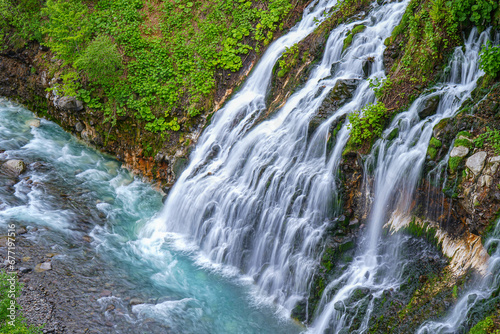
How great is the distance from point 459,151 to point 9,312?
27.5 ft

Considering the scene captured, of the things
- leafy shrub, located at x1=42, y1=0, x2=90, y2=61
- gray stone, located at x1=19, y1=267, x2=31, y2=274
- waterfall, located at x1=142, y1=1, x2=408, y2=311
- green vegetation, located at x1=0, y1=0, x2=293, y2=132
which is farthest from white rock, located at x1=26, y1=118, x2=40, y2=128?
gray stone, located at x1=19, y1=267, x2=31, y2=274

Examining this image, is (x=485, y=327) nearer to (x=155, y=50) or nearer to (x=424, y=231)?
(x=424, y=231)

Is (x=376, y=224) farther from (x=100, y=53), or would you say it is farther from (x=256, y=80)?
(x=100, y=53)

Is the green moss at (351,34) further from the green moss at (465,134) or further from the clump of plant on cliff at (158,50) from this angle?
the green moss at (465,134)

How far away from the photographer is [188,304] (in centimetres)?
941

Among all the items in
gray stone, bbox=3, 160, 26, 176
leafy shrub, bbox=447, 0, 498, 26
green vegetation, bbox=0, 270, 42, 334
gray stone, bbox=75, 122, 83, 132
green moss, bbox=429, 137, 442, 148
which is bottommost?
green moss, bbox=429, 137, 442, 148

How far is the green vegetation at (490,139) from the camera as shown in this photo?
7136 millimetres

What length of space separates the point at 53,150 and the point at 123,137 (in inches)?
98.6

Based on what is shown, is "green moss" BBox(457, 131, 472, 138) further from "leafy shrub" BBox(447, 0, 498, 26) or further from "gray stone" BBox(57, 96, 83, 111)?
"gray stone" BBox(57, 96, 83, 111)

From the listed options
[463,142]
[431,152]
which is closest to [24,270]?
[431,152]

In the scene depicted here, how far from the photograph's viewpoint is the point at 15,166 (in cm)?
1284

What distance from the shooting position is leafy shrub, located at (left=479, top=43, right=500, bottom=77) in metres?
7.73

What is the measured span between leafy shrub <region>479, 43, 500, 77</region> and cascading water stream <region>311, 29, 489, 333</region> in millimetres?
552

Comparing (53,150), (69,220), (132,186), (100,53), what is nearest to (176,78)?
(100,53)
